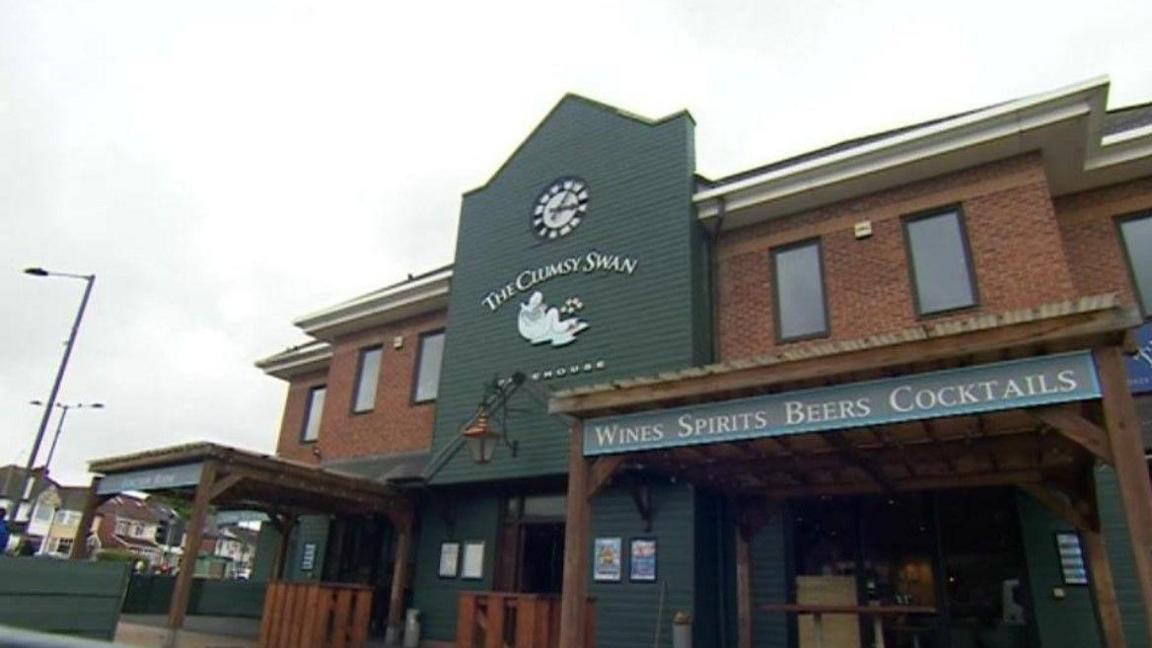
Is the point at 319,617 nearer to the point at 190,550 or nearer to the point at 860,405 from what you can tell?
the point at 190,550

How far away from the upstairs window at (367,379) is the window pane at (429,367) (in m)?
1.36

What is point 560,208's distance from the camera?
13859mm

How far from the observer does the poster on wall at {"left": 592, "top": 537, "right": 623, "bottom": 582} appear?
11.1 meters

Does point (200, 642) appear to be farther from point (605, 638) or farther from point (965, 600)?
point (965, 600)

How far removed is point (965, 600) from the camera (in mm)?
9414

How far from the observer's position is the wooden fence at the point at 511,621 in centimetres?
845

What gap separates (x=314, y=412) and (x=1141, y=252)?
56.4 ft

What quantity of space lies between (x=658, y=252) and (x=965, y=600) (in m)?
6.44

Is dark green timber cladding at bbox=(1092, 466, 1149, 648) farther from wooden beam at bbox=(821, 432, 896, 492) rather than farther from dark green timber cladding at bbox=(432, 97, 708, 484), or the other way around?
dark green timber cladding at bbox=(432, 97, 708, 484)

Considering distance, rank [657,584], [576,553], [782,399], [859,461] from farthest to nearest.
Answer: [657,584] → [859,461] → [576,553] → [782,399]

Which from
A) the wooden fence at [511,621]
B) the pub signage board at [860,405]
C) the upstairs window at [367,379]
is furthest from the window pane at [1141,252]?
the upstairs window at [367,379]

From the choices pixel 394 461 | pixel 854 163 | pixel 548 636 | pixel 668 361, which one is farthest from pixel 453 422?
pixel 854 163

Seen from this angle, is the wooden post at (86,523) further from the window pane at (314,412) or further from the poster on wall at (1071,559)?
the poster on wall at (1071,559)

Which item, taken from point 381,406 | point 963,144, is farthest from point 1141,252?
point 381,406
